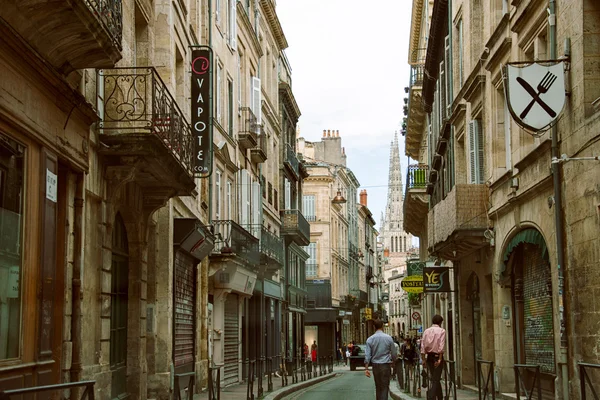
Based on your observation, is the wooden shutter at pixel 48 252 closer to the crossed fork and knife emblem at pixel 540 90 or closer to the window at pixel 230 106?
the crossed fork and knife emblem at pixel 540 90

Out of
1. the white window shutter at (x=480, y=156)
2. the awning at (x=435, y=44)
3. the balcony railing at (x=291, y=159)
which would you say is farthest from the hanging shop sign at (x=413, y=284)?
the balcony railing at (x=291, y=159)

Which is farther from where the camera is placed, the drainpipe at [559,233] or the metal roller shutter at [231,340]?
the metal roller shutter at [231,340]

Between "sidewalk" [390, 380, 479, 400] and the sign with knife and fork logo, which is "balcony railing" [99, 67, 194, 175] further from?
"sidewalk" [390, 380, 479, 400]

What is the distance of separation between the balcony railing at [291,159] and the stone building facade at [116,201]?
1422 centimetres

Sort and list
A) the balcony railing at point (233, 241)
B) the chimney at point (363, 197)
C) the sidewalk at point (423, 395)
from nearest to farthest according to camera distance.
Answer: the sidewalk at point (423, 395) < the balcony railing at point (233, 241) < the chimney at point (363, 197)

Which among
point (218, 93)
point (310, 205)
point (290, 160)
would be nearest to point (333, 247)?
point (310, 205)

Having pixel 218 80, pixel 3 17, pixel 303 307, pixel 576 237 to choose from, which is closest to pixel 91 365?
pixel 3 17

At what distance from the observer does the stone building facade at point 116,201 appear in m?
10.2

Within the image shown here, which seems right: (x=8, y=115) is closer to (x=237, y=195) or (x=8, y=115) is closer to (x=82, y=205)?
(x=82, y=205)

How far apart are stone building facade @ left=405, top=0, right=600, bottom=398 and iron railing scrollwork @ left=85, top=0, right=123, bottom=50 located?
6472mm

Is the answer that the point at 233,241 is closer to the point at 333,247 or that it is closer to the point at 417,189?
the point at 417,189

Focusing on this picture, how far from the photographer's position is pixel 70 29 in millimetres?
10367

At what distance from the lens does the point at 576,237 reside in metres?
14.3

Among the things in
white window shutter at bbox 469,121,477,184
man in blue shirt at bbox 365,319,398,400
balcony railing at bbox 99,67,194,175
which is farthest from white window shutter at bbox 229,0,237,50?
man in blue shirt at bbox 365,319,398,400
